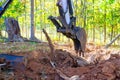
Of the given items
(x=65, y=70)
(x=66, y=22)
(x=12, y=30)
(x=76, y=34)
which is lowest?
(x=65, y=70)

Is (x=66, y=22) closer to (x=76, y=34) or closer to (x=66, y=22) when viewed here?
(x=66, y=22)

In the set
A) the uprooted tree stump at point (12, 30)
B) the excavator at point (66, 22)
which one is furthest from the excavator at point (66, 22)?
the uprooted tree stump at point (12, 30)

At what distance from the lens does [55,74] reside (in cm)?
639

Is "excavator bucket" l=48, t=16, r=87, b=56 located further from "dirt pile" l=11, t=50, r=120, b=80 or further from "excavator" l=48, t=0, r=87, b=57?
"dirt pile" l=11, t=50, r=120, b=80

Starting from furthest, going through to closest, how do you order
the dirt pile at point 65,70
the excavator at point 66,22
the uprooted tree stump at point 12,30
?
1. the uprooted tree stump at point 12,30
2. the excavator at point 66,22
3. the dirt pile at point 65,70

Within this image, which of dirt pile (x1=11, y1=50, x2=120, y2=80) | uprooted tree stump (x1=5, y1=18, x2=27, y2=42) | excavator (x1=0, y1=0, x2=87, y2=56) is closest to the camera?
dirt pile (x1=11, y1=50, x2=120, y2=80)

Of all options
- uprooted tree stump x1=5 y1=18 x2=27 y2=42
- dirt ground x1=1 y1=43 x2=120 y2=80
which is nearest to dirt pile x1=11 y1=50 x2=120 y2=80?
dirt ground x1=1 y1=43 x2=120 y2=80

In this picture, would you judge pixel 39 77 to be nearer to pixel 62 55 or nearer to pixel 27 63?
pixel 27 63

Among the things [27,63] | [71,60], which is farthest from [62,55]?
[27,63]

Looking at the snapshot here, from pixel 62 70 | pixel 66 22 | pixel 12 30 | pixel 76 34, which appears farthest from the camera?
pixel 12 30

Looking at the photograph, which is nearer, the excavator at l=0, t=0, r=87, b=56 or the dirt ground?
the dirt ground

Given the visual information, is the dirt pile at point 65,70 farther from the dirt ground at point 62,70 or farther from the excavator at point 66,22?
the excavator at point 66,22

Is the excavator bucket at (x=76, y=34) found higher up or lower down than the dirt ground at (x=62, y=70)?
higher up

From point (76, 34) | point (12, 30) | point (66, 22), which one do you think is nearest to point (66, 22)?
point (66, 22)
